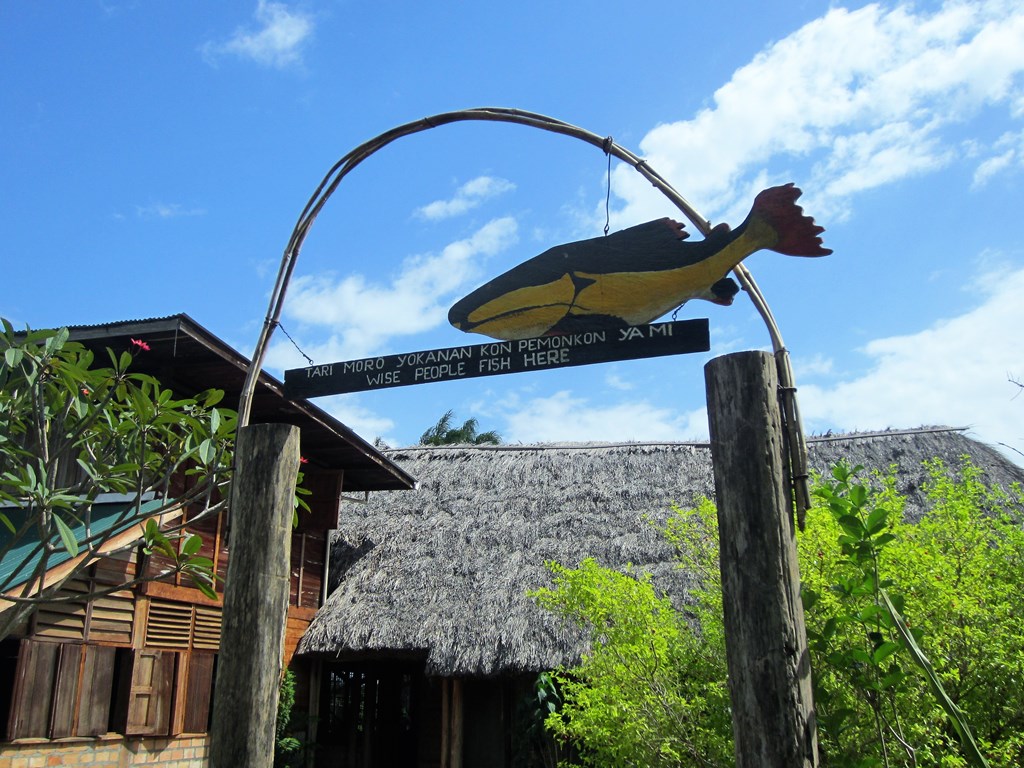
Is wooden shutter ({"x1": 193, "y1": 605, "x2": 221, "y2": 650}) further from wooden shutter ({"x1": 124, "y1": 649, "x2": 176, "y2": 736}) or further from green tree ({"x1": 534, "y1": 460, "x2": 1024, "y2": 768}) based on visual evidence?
green tree ({"x1": 534, "y1": 460, "x2": 1024, "y2": 768})

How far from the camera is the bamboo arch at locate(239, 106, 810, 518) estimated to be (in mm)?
2729

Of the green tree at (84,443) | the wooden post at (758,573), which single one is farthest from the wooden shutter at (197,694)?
the wooden post at (758,573)

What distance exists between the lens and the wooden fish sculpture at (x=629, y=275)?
114 inches

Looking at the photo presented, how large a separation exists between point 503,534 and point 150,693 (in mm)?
4645

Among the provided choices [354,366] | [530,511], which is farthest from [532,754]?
[354,366]

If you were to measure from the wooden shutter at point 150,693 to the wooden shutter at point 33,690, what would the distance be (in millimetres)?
826

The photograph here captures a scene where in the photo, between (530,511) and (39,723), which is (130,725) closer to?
(39,723)

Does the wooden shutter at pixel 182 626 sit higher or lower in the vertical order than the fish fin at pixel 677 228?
lower

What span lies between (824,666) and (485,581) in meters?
6.74

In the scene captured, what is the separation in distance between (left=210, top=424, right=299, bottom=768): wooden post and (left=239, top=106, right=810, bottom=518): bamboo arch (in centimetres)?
32

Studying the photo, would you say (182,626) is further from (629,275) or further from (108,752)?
(629,275)

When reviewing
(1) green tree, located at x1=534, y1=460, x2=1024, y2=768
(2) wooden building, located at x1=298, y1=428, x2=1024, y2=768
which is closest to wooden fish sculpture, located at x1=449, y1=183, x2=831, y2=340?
(1) green tree, located at x1=534, y1=460, x2=1024, y2=768

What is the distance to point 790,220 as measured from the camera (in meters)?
2.86

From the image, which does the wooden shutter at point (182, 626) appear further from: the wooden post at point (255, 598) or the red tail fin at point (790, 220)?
the red tail fin at point (790, 220)
